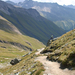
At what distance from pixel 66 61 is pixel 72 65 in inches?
84.4

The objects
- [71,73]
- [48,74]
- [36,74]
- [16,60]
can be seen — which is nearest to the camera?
[71,73]

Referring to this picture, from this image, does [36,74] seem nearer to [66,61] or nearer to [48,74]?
[48,74]

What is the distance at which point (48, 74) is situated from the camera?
19.5m

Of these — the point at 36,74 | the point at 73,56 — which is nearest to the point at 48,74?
the point at 36,74

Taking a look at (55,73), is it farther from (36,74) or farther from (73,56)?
(73,56)

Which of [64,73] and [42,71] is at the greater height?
[42,71]

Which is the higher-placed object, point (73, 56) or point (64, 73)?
point (73, 56)

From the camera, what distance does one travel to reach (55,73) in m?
19.7

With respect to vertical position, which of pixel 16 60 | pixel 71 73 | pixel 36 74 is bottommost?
pixel 71 73

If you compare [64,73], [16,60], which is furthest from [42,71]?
[16,60]

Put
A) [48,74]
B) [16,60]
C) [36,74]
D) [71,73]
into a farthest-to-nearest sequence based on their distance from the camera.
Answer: [16,60], [36,74], [48,74], [71,73]

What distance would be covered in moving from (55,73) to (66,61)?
4216 mm

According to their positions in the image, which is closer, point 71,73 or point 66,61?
point 71,73

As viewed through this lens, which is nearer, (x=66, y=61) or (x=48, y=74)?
(x=48, y=74)
